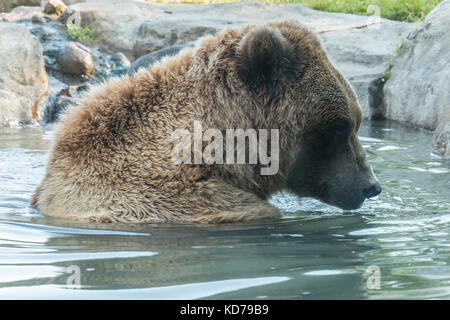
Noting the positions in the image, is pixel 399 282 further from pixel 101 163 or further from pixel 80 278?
pixel 101 163

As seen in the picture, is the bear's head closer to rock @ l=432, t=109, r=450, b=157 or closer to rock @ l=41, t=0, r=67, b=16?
rock @ l=432, t=109, r=450, b=157

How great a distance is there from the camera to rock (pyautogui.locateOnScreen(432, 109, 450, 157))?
6480 mm

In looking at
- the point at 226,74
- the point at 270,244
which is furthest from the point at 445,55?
the point at 270,244

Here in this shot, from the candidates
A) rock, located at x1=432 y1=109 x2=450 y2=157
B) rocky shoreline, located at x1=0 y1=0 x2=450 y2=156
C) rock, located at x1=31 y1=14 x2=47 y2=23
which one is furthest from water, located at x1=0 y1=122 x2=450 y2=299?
rock, located at x1=31 y1=14 x2=47 y2=23

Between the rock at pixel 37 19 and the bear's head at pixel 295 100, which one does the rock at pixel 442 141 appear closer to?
the bear's head at pixel 295 100

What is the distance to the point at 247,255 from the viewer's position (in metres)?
2.95

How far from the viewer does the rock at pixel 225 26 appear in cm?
1213

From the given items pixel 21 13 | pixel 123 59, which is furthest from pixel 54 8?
pixel 123 59

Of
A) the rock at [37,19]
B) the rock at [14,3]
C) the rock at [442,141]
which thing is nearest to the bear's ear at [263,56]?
the rock at [442,141]

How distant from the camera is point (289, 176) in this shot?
4.11m

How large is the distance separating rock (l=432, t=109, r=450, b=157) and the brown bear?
9.31ft

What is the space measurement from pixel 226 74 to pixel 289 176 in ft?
2.85

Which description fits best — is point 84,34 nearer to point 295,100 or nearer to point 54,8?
point 54,8

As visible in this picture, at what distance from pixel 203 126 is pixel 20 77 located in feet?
27.2
